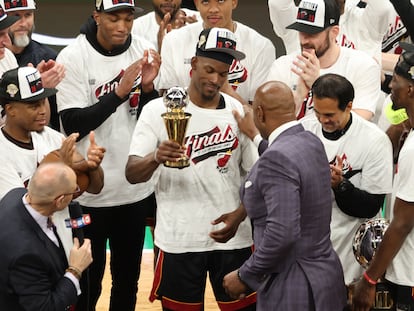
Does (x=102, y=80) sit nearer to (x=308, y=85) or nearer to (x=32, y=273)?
(x=308, y=85)

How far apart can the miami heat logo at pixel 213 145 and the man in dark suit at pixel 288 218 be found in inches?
29.0

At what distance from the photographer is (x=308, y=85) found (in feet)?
17.2

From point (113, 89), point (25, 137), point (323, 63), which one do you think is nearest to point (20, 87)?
point (25, 137)

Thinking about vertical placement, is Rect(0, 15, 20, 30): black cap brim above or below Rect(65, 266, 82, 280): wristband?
above

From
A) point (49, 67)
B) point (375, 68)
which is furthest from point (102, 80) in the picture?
point (375, 68)

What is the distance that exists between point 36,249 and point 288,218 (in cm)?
114

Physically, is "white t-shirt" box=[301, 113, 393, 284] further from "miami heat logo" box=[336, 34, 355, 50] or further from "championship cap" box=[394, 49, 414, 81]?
"miami heat logo" box=[336, 34, 355, 50]

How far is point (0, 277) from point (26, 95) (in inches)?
45.8

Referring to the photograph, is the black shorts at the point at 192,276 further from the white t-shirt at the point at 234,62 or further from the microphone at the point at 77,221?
the white t-shirt at the point at 234,62

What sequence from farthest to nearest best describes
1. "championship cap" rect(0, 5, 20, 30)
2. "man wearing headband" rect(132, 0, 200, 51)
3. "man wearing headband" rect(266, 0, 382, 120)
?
"man wearing headband" rect(132, 0, 200, 51), "championship cap" rect(0, 5, 20, 30), "man wearing headband" rect(266, 0, 382, 120)

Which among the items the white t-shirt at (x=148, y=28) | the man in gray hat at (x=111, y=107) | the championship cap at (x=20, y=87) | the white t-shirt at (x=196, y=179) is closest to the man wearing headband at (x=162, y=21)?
the white t-shirt at (x=148, y=28)

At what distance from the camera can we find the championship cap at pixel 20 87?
4758mm

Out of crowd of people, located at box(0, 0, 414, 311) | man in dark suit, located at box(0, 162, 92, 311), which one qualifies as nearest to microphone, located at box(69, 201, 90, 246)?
crowd of people, located at box(0, 0, 414, 311)

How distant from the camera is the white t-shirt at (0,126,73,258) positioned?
15.1 ft
